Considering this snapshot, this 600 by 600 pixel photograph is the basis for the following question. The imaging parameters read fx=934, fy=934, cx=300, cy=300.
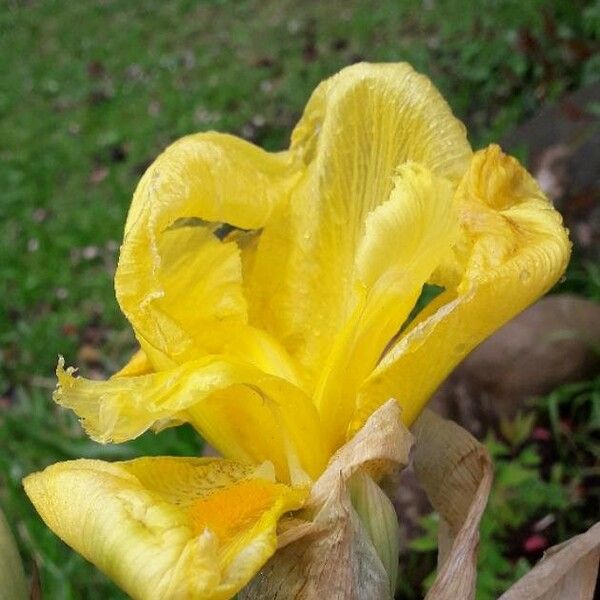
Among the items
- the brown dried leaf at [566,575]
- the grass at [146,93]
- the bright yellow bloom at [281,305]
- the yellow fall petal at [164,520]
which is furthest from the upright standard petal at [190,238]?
the grass at [146,93]

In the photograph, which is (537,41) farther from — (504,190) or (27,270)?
(504,190)

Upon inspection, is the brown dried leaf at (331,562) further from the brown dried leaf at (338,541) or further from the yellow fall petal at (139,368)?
the yellow fall petal at (139,368)

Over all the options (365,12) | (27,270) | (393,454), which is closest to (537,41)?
(365,12)

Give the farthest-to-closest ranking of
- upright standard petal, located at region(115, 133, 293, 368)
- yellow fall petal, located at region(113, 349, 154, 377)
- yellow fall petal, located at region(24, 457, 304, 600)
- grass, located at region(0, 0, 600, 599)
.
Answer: grass, located at region(0, 0, 600, 599), yellow fall petal, located at region(113, 349, 154, 377), upright standard petal, located at region(115, 133, 293, 368), yellow fall petal, located at region(24, 457, 304, 600)

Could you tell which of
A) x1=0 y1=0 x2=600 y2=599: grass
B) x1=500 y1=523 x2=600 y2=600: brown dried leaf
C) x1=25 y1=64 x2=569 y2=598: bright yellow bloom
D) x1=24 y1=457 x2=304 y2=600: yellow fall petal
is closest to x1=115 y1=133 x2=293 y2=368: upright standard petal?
x1=25 y1=64 x2=569 y2=598: bright yellow bloom

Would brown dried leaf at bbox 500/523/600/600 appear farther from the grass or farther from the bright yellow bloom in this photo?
the grass

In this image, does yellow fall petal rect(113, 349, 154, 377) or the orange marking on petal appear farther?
yellow fall petal rect(113, 349, 154, 377)

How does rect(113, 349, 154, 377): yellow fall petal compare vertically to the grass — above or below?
above
